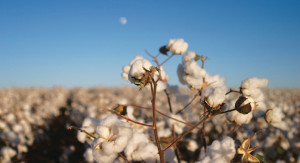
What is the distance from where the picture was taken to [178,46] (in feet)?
5.19

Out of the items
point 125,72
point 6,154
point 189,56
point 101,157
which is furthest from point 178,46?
point 6,154

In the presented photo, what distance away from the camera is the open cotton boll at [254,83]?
1.20 m

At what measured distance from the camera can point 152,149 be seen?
107 centimetres

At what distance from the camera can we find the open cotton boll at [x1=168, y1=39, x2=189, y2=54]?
1584 mm

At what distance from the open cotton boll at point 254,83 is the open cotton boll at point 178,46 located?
54 centimetres

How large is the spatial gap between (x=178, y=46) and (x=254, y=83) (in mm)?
598

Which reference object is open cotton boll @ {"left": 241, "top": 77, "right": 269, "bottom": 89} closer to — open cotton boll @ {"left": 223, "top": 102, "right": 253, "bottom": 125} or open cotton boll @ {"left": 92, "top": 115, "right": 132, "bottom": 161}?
open cotton boll @ {"left": 223, "top": 102, "right": 253, "bottom": 125}

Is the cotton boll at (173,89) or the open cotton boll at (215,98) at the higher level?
the cotton boll at (173,89)

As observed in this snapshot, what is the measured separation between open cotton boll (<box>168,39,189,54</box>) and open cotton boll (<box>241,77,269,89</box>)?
0.54 m

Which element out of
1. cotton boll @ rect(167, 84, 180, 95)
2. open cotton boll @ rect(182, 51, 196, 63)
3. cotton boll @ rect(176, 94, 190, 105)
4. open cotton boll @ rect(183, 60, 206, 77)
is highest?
cotton boll @ rect(167, 84, 180, 95)

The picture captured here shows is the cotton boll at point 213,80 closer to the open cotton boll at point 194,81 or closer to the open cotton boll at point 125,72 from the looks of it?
the open cotton boll at point 194,81

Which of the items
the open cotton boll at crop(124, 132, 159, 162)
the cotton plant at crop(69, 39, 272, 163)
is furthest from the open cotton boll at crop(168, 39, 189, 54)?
the open cotton boll at crop(124, 132, 159, 162)

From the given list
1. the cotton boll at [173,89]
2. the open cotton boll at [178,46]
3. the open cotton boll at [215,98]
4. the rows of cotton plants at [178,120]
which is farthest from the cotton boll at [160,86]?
the open cotton boll at [215,98]

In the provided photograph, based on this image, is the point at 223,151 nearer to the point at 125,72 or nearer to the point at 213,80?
the point at 213,80
